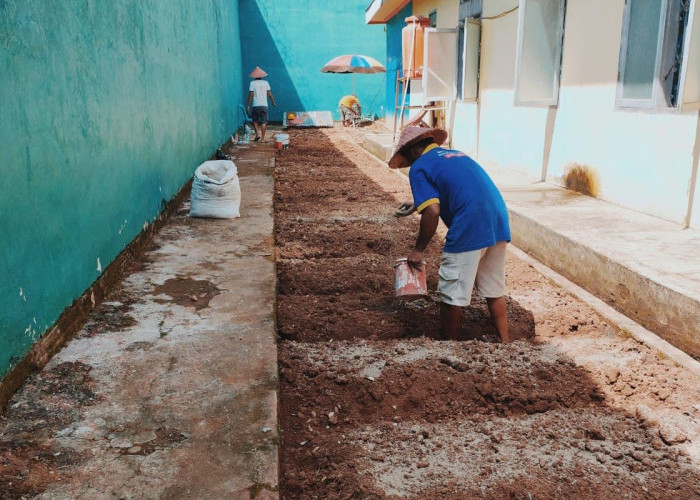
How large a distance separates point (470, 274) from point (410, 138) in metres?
0.89

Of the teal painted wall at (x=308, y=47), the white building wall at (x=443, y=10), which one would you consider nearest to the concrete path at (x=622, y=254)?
the white building wall at (x=443, y=10)

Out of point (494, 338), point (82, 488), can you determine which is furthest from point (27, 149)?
point (494, 338)

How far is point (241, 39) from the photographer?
20.9 m

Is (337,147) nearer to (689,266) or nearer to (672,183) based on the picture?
(672,183)

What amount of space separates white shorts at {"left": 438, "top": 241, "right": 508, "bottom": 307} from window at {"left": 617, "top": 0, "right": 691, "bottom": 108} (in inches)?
86.8

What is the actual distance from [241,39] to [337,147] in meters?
9.02

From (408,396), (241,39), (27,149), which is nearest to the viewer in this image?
(27,149)

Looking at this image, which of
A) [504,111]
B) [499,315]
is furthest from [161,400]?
[504,111]

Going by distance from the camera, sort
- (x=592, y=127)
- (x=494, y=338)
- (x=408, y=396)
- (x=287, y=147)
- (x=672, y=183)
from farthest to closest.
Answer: (x=287, y=147)
(x=592, y=127)
(x=672, y=183)
(x=494, y=338)
(x=408, y=396)

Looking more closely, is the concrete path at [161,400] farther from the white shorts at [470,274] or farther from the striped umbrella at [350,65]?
the striped umbrella at [350,65]

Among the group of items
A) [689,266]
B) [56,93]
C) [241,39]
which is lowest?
[689,266]

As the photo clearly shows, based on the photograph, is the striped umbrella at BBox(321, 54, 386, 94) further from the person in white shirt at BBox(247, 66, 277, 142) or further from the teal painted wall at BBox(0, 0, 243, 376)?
the teal painted wall at BBox(0, 0, 243, 376)

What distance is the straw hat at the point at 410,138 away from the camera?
3447 mm

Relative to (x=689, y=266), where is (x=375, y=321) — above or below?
below
